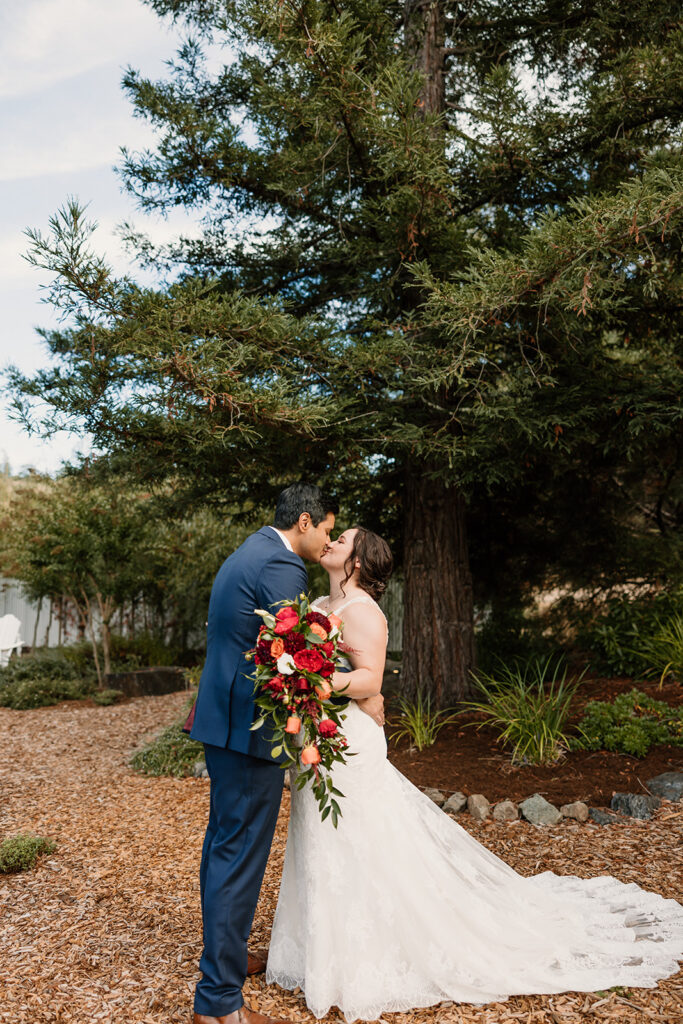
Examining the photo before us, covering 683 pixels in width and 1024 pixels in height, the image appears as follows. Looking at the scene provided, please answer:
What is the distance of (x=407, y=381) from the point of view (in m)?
5.51

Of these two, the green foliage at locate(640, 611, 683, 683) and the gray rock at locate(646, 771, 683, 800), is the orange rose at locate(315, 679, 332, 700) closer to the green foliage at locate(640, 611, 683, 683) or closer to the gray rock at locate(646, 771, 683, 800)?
the gray rock at locate(646, 771, 683, 800)

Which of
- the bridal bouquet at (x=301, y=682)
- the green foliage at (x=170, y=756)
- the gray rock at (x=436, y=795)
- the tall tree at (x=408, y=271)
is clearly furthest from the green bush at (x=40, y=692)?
the bridal bouquet at (x=301, y=682)

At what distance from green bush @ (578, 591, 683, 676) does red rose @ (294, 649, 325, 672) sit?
5.24m

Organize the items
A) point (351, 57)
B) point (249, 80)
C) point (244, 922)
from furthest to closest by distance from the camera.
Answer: point (249, 80) → point (351, 57) → point (244, 922)

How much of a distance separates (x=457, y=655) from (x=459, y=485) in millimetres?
1735

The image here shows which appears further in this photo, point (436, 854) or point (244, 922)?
point (436, 854)

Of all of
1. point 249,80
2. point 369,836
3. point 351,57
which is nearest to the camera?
point 369,836

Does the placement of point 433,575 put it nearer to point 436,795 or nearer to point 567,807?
point 436,795

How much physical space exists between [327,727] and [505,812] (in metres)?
2.85

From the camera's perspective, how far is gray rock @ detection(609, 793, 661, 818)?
4633 mm

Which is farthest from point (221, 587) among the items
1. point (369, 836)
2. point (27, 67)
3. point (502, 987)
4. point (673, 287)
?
point (27, 67)

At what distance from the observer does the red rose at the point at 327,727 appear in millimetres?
2398

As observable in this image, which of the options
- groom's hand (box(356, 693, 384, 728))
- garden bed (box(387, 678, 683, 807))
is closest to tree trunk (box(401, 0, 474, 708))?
garden bed (box(387, 678, 683, 807))

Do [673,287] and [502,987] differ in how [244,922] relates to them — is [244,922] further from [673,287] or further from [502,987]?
[673,287]
